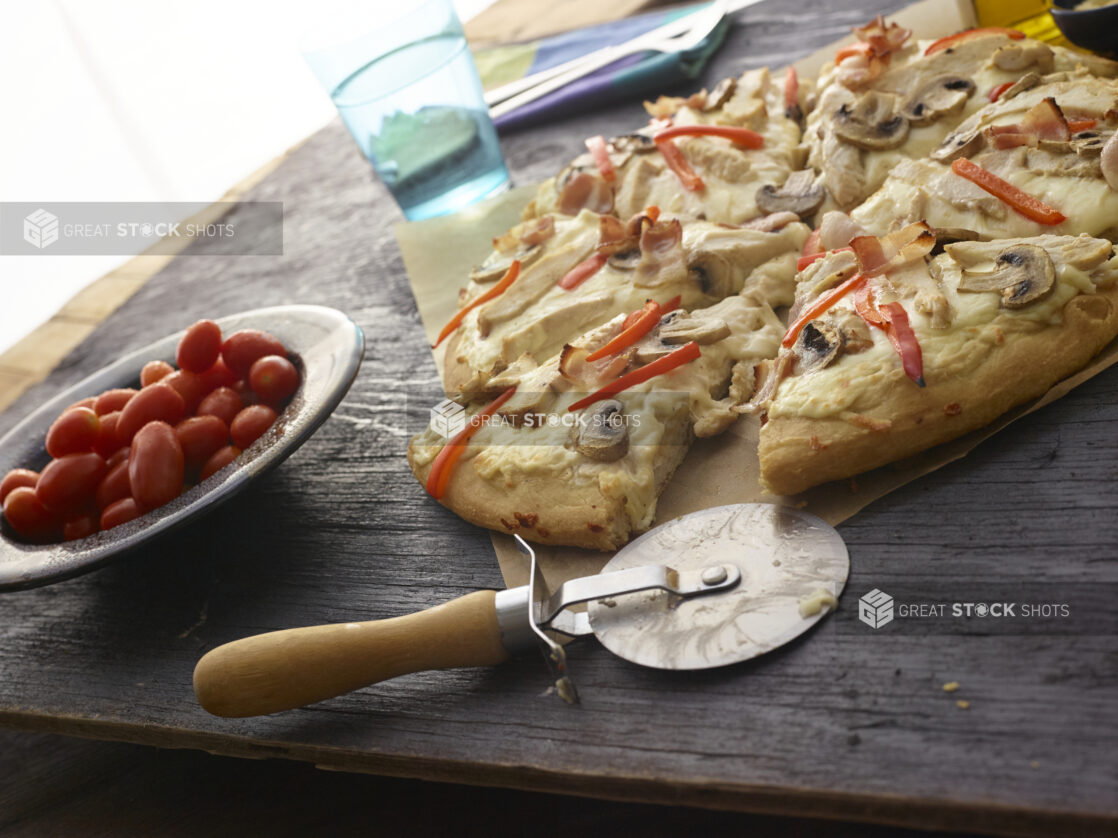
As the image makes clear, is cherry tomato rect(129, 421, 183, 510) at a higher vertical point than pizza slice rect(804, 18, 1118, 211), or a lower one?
higher

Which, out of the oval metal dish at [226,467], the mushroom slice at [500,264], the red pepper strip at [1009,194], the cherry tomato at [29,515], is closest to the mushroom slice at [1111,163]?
the red pepper strip at [1009,194]

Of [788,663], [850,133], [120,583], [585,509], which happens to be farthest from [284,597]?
[850,133]

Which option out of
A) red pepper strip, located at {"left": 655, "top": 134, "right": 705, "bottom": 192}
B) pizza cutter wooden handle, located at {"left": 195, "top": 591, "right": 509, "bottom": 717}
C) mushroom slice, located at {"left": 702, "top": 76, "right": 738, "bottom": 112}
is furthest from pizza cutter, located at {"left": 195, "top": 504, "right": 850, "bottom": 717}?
mushroom slice, located at {"left": 702, "top": 76, "right": 738, "bottom": 112}

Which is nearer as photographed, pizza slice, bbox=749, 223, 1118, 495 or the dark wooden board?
the dark wooden board

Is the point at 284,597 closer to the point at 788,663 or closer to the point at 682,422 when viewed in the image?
the point at 682,422

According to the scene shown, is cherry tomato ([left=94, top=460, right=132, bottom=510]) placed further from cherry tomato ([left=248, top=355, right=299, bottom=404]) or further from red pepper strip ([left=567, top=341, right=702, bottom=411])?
→ red pepper strip ([left=567, top=341, right=702, bottom=411])

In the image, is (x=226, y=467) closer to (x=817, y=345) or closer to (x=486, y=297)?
(x=486, y=297)

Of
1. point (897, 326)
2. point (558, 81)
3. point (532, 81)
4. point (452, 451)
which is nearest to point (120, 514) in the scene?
point (452, 451)
